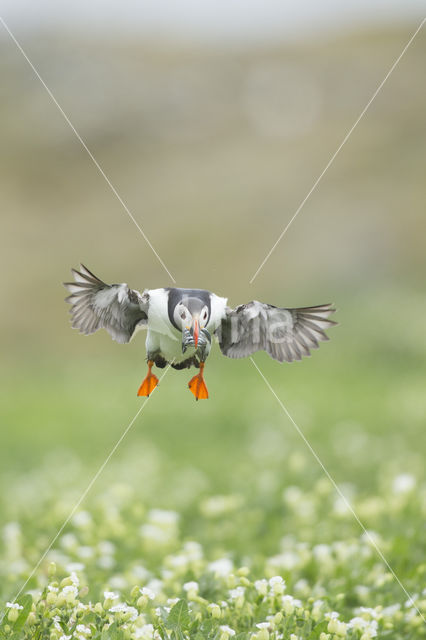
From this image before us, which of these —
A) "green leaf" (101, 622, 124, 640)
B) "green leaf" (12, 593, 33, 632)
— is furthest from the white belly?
"green leaf" (12, 593, 33, 632)

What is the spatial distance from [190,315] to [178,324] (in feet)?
0.12

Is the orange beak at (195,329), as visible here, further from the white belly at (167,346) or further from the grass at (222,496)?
the grass at (222,496)

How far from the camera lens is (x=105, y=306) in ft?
5.90

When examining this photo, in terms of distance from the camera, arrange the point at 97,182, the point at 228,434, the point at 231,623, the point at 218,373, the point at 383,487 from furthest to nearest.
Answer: the point at 97,182
the point at 218,373
the point at 228,434
the point at 383,487
the point at 231,623

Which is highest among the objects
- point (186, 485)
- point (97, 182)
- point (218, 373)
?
point (97, 182)

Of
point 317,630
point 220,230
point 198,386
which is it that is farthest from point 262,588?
point 220,230

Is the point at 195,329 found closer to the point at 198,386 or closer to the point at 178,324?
the point at 178,324

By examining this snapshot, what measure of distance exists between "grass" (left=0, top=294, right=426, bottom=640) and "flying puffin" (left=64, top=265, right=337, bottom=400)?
4.67 feet

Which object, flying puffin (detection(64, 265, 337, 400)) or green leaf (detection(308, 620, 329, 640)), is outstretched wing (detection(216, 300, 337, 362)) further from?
green leaf (detection(308, 620, 329, 640))

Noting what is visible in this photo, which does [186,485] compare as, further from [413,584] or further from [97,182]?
[97,182]

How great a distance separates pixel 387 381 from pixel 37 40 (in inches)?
424

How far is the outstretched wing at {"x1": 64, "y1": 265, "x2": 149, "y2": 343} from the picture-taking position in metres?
1.76

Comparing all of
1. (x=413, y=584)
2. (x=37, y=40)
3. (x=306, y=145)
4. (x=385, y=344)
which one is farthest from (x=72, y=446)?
(x=37, y=40)

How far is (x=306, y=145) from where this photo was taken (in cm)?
1598
